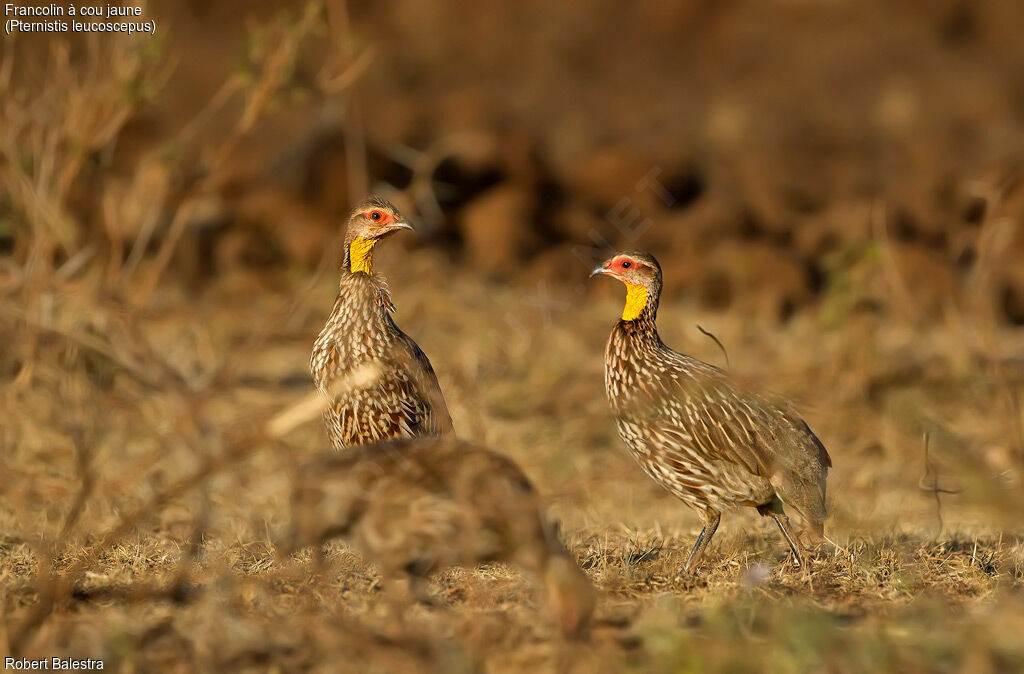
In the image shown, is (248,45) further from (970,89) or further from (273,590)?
(970,89)

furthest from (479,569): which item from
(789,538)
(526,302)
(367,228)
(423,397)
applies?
(367,228)

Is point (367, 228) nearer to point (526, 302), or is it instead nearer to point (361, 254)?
point (361, 254)

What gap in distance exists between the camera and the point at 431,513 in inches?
168

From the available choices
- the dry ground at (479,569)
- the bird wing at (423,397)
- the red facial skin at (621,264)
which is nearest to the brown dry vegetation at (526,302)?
the dry ground at (479,569)

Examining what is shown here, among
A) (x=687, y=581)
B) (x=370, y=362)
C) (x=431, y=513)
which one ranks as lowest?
(x=687, y=581)

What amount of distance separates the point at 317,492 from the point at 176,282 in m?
8.56

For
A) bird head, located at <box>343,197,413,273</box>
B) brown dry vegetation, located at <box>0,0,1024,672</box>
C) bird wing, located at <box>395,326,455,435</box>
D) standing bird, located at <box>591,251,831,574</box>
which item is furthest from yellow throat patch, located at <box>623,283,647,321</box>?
bird head, located at <box>343,197,413,273</box>

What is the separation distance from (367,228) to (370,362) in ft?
2.35

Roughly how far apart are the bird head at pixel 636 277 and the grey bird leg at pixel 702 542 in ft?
3.51

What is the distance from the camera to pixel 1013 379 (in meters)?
9.24

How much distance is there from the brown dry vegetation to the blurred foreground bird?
25 centimetres

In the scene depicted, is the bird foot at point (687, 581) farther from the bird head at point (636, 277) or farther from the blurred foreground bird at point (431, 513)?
the bird head at point (636, 277)

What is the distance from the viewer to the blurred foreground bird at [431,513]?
13.7ft

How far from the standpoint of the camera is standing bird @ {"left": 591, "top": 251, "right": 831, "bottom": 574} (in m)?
5.69
